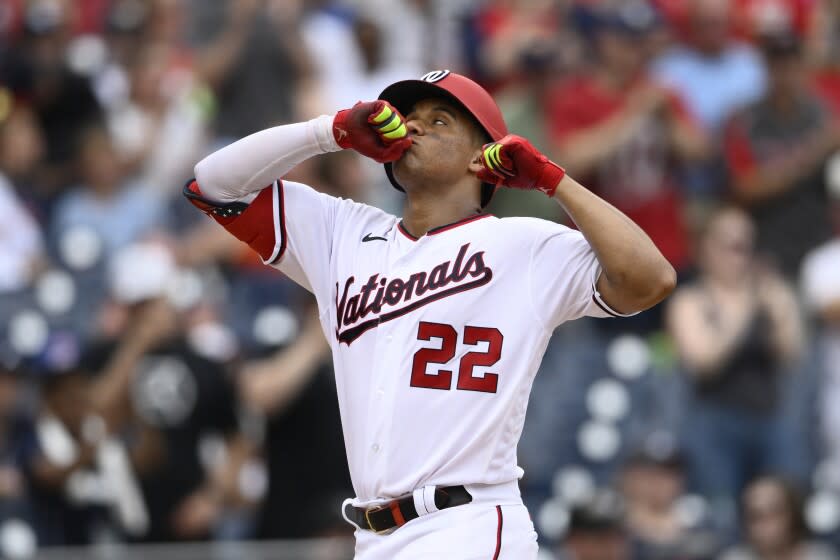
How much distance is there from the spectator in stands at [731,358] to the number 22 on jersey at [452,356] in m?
4.30

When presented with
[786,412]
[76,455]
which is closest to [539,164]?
[76,455]

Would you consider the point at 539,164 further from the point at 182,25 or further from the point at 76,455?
the point at 182,25

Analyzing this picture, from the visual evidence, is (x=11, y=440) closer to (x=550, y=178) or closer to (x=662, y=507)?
(x=662, y=507)

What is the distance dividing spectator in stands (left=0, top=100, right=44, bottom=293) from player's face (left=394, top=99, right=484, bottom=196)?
468 cm

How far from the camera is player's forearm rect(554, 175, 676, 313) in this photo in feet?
13.9

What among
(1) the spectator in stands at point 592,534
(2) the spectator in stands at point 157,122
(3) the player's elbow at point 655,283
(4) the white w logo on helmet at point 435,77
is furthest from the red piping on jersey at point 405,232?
(2) the spectator in stands at point 157,122

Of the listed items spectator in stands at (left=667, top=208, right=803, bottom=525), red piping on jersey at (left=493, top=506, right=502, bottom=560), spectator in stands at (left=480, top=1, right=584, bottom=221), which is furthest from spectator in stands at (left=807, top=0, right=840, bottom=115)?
red piping on jersey at (left=493, top=506, right=502, bottom=560)

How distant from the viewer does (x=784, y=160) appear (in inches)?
382

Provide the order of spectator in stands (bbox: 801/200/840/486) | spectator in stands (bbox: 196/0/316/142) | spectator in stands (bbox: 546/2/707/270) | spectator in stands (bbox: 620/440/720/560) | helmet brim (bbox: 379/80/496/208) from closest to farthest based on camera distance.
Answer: helmet brim (bbox: 379/80/496/208) < spectator in stands (bbox: 620/440/720/560) < spectator in stands (bbox: 801/200/840/486) < spectator in stands (bbox: 546/2/707/270) < spectator in stands (bbox: 196/0/316/142)

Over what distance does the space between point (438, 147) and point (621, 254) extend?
0.69 m

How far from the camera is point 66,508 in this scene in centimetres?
770

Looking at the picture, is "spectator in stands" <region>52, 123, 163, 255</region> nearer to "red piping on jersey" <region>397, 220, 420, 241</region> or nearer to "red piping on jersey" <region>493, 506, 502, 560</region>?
"red piping on jersey" <region>397, 220, 420, 241</region>

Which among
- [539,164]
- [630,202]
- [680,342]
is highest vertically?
[539,164]

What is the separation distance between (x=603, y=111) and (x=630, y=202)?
747 mm
